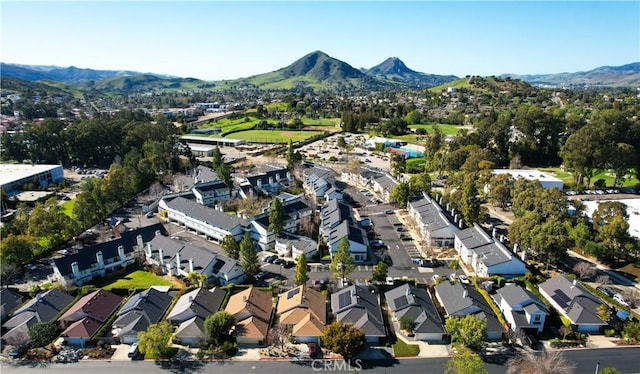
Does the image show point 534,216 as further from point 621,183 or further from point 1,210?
point 1,210

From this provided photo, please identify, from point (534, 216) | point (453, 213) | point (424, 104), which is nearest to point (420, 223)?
point (453, 213)

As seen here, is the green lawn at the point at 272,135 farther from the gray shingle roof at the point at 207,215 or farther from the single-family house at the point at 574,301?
the single-family house at the point at 574,301

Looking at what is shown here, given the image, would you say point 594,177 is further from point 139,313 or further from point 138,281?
point 139,313

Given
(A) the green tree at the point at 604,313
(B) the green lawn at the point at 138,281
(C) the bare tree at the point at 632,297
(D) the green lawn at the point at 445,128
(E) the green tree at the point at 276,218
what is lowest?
(B) the green lawn at the point at 138,281

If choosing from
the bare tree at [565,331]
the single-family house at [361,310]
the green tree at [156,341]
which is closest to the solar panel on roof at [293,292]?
the single-family house at [361,310]

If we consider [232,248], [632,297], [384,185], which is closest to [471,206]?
[632,297]

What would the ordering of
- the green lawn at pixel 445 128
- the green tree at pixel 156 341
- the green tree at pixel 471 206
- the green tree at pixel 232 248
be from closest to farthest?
the green tree at pixel 156 341
the green tree at pixel 232 248
the green tree at pixel 471 206
the green lawn at pixel 445 128
